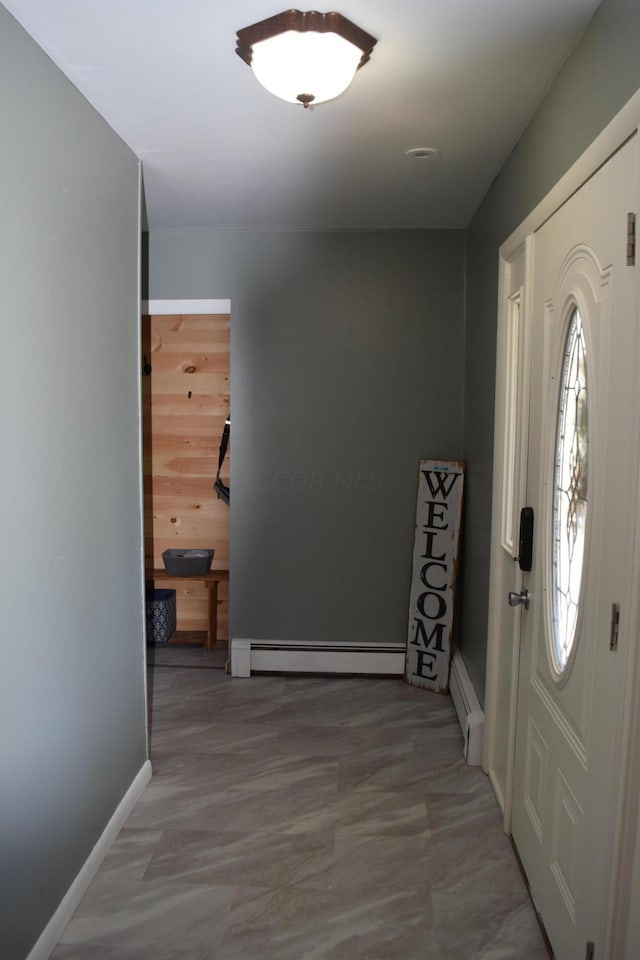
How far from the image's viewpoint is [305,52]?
184 cm

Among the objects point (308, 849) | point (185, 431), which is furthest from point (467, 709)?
point (185, 431)

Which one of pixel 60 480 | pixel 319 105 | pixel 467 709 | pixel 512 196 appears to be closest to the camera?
pixel 60 480

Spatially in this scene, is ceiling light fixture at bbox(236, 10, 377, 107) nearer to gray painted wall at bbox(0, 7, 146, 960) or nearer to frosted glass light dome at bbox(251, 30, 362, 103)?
frosted glass light dome at bbox(251, 30, 362, 103)

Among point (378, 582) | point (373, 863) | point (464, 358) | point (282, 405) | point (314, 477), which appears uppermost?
point (464, 358)

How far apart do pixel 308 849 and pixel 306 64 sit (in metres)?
2.36

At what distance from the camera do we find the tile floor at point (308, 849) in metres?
2.07

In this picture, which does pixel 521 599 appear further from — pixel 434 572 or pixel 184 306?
pixel 184 306

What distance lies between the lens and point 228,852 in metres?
2.48

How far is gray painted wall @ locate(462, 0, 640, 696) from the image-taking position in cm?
163

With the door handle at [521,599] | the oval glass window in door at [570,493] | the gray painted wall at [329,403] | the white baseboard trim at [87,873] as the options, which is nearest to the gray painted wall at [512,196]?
the gray painted wall at [329,403]

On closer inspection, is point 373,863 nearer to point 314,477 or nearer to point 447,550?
point 447,550

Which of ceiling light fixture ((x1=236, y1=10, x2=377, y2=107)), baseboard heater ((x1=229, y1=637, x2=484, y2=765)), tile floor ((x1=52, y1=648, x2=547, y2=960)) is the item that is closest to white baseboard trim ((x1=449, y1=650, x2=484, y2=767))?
tile floor ((x1=52, y1=648, x2=547, y2=960))

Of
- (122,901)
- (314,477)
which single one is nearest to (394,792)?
(122,901)

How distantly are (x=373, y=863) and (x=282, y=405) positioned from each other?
2.29 m
